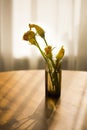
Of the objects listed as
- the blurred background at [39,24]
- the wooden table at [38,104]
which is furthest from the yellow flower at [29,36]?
the blurred background at [39,24]

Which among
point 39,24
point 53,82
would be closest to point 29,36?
point 53,82

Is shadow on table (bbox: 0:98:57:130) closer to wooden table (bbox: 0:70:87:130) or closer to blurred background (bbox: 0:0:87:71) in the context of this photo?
wooden table (bbox: 0:70:87:130)

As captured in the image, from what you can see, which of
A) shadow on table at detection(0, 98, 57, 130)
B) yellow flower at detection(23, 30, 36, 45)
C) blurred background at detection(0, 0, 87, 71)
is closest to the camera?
shadow on table at detection(0, 98, 57, 130)

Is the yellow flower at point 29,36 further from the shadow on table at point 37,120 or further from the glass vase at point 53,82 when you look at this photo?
the shadow on table at point 37,120

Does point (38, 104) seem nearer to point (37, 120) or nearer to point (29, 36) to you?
point (37, 120)

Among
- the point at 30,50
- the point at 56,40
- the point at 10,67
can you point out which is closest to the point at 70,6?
the point at 56,40

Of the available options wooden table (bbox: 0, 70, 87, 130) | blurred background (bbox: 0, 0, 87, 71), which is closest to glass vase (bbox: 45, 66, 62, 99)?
wooden table (bbox: 0, 70, 87, 130)

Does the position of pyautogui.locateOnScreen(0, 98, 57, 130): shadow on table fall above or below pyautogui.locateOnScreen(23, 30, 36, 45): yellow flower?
below
